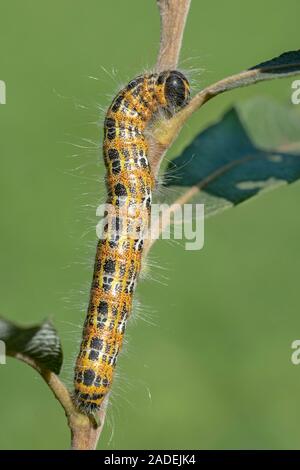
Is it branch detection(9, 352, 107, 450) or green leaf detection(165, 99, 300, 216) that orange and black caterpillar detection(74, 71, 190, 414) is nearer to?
green leaf detection(165, 99, 300, 216)

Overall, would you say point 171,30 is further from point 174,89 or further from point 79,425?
point 79,425

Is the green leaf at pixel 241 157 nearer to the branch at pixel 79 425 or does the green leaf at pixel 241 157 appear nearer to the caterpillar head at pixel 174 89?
the caterpillar head at pixel 174 89

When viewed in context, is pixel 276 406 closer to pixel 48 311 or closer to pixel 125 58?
pixel 48 311

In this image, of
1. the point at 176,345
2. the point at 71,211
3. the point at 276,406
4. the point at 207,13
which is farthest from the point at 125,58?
the point at 276,406

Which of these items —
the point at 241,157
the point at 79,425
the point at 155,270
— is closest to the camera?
the point at 79,425

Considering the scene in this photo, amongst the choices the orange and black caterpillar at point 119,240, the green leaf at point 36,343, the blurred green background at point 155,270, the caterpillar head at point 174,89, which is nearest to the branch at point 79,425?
the green leaf at point 36,343
